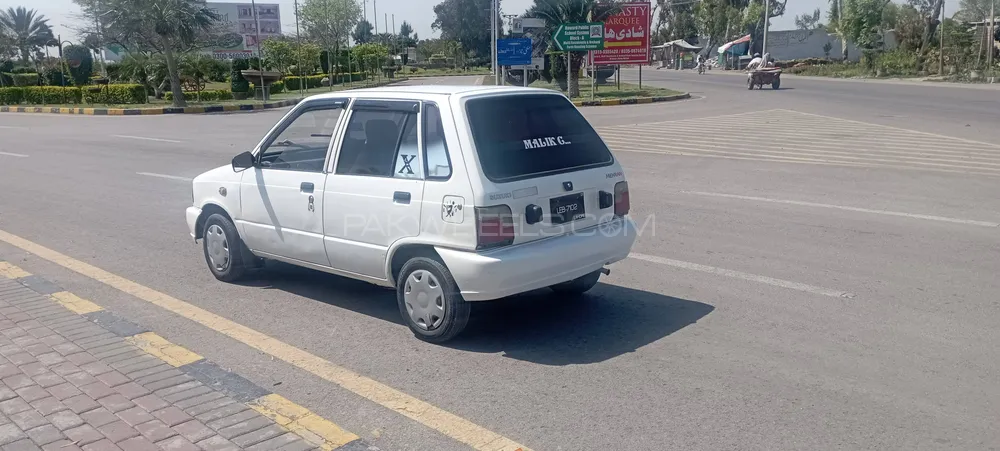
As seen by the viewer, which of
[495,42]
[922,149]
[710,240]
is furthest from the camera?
[495,42]

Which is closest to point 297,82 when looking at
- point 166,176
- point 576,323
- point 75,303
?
point 166,176

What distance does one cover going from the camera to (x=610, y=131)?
20.7 meters

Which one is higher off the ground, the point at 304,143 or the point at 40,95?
the point at 40,95

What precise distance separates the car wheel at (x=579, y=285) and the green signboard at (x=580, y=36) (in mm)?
26267

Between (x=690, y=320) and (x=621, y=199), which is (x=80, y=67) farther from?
(x=690, y=320)

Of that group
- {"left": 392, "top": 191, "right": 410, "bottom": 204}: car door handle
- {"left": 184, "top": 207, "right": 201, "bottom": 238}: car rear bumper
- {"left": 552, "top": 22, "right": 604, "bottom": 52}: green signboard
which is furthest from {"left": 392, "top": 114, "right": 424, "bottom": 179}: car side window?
{"left": 552, "top": 22, "right": 604, "bottom": 52}: green signboard

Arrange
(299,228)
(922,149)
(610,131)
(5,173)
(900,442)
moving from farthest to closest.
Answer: (610,131)
(922,149)
(5,173)
(299,228)
(900,442)

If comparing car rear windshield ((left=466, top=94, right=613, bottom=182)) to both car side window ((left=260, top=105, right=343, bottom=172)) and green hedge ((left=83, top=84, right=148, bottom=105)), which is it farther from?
green hedge ((left=83, top=84, right=148, bottom=105))

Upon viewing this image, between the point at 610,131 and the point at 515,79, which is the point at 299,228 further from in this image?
the point at 515,79

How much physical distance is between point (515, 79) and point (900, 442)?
138 feet

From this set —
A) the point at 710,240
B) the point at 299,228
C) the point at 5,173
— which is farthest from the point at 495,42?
the point at 299,228

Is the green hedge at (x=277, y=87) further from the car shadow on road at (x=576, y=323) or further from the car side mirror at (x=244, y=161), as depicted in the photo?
the car shadow on road at (x=576, y=323)

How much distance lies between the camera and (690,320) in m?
5.80

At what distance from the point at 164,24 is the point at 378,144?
30.7 m
